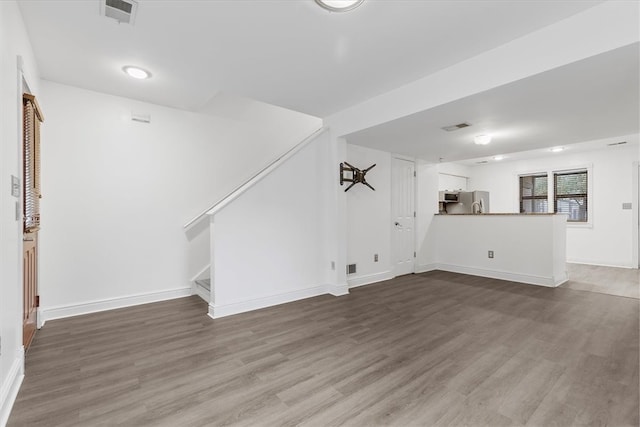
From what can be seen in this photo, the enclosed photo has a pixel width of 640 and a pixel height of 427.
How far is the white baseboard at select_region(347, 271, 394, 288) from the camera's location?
445 cm

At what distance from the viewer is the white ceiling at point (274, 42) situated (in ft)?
6.53

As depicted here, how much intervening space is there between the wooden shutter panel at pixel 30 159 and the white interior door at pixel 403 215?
4.48m

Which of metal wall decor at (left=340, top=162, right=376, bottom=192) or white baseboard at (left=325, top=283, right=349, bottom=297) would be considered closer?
white baseboard at (left=325, top=283, right=349, bottom=297)

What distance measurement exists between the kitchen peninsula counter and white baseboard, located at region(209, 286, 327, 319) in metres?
3.00

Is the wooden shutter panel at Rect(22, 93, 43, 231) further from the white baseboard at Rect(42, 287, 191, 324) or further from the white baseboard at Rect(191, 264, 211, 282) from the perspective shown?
the white baseboard at Rect(191, 264, 211, 282)

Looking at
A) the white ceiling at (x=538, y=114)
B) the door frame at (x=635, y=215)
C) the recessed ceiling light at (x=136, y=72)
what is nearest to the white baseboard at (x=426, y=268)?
the white ceiling at (x=538, y=114)

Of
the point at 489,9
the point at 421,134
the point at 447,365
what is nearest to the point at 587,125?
the point at 421,134

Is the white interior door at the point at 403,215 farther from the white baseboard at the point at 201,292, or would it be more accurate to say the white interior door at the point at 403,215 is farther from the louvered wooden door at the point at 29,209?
the louvered wooden door at the point at 29,209

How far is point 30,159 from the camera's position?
2.32 m

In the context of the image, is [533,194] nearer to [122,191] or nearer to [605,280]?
[605,280]

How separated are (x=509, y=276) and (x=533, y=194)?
3964mm

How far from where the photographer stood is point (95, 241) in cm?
333

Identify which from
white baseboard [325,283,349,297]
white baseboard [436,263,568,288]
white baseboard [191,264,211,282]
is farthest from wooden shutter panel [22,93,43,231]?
white baseboard [436,263,568,288]

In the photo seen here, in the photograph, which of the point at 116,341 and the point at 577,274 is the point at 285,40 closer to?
the point at 116,341
